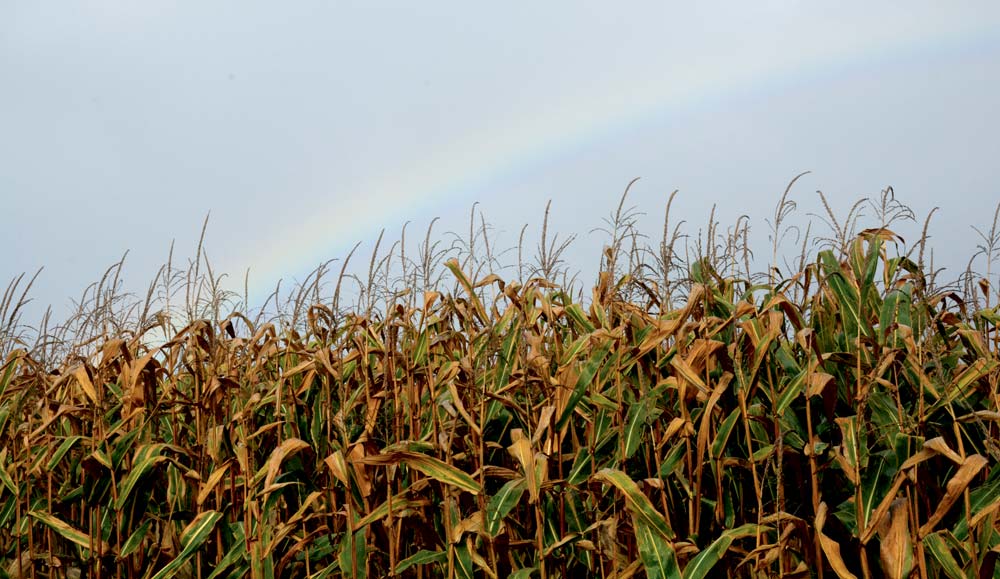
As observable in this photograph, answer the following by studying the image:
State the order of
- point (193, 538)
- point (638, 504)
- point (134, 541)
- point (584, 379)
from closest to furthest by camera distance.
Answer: point (638, 504)
point (584, 379)
point (193, 538)
point (134, 541)

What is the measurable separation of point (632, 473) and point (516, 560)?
0.48 meters

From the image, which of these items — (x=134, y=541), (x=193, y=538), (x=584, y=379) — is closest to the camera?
(x=584, y=379)

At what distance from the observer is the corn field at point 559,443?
2.57 metres

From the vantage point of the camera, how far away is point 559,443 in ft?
9.10

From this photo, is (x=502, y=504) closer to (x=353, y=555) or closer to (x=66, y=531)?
(x=353, y=555)

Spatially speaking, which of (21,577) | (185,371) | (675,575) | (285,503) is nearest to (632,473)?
(675,575)

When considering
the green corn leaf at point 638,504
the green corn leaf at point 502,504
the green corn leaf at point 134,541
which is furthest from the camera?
the green corn leaf at point 134,541

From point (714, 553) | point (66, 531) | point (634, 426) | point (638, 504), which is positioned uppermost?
point (66, 531)

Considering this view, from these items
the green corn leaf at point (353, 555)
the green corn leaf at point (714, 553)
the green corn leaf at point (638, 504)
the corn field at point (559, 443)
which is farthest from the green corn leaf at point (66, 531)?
the green corn leaf at point (714, 553)

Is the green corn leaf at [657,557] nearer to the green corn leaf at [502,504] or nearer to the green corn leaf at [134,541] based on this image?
the green corn leaf at [502,504]

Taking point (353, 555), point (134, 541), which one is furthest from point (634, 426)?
point (134, 541)

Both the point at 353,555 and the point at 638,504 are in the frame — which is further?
the point at 353,555

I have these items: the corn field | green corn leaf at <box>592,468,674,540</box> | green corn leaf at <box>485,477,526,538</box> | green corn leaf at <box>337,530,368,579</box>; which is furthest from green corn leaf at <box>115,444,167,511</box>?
green corn leaf at <box>592,468,674,540</box>

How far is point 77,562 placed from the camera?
11.1 feet
